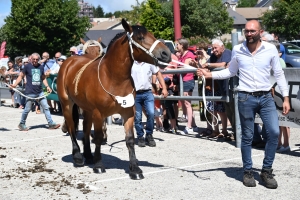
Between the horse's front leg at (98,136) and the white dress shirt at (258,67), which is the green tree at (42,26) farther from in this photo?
the white dress shirt at (258,67)

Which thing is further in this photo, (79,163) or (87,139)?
(87,139)

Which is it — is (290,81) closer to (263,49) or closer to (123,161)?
(263,49)

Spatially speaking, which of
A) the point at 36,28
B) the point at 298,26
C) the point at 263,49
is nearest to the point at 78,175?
the point at 263,49

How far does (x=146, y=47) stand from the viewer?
7.41 metres

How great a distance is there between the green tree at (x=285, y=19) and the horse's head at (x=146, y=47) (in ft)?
154

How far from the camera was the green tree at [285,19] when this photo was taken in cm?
5228

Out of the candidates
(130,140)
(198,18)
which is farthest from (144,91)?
(198,18)

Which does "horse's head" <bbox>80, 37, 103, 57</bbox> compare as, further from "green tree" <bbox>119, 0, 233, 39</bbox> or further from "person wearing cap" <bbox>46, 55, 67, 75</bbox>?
"green tree" <bbox>119, 0, 233, 39</bbox>

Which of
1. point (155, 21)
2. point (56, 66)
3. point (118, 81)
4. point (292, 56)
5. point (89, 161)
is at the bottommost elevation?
point (89, 161)

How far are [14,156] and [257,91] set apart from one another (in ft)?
17.0

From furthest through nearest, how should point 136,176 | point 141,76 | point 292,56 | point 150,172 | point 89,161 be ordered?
point 292,56 < point 141,76 < point 89,161 < point 150,172 < point 136,176

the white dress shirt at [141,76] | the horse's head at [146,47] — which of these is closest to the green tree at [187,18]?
the white dress shirt at [141,76]

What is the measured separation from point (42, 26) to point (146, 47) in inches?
2136

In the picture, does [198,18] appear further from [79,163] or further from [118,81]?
[118,81]
